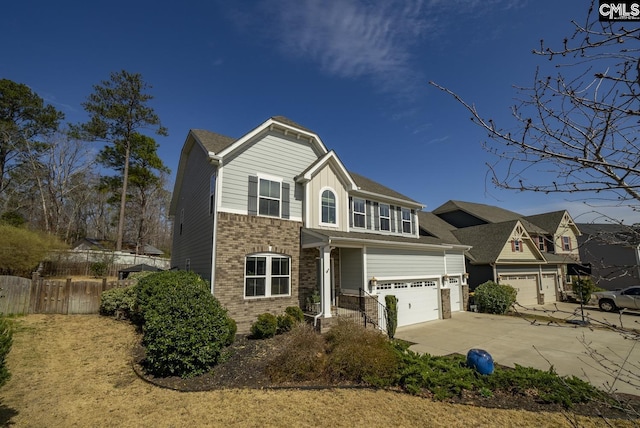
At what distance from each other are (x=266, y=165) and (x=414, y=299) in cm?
962

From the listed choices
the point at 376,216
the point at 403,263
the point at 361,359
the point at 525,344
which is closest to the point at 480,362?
the point at 361,359

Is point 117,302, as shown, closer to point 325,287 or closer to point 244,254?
point 244,254

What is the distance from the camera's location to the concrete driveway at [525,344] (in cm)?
906

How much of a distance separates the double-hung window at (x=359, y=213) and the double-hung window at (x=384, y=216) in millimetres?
1233

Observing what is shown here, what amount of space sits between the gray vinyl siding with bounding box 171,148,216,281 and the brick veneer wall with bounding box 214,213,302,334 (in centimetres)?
71

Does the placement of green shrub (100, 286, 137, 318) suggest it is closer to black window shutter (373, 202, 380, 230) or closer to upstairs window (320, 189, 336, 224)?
upstairs window (320, 189, 336, 224)

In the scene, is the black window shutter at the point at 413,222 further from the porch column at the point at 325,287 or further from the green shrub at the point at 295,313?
the green shrub at the point at 295,313

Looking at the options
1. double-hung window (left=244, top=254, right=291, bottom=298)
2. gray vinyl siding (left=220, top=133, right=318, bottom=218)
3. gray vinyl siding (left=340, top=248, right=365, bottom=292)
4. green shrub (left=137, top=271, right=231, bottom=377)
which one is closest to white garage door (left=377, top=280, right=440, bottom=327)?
gray vinyl siding (left=340, top=248, right=365, bottom=292)

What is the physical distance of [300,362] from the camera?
795 centimetres

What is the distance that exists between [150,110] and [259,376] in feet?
105

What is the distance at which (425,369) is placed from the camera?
781 cm

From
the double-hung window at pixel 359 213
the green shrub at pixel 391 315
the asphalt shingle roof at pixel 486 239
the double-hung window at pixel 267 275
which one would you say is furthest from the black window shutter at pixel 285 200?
the asphalt shingle roof at pixel 486 239

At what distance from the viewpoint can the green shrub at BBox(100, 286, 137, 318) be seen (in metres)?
14.1

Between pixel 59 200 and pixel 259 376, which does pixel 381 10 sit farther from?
pixel 59 200
